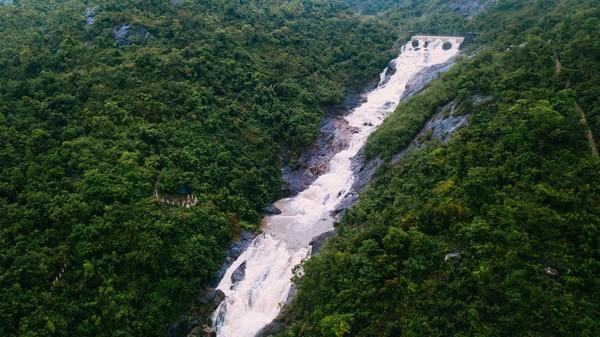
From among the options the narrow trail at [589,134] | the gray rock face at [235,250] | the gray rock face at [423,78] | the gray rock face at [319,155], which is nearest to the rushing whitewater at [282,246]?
the gray rock face at [235,250]

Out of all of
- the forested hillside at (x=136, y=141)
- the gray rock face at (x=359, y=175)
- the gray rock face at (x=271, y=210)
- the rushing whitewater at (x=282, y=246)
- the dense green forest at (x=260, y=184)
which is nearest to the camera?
the dense green forest at (x=260, y=184)

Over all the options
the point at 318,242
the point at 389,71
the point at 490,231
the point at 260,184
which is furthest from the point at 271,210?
the point at 389,71

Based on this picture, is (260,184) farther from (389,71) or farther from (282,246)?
(389,71)

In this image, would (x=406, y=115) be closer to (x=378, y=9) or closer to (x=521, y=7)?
(x=521, y=7)

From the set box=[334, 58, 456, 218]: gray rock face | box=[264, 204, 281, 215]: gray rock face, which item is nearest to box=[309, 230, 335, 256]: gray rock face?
box=[334, 58, 456, 218]: gray rock face

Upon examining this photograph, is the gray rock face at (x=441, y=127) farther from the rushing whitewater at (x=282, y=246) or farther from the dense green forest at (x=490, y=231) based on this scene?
the rushing whitewater at (x=282, y=246)

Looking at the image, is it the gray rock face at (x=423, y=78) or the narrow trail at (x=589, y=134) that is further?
the gray rock face at (x=423, y=78)
